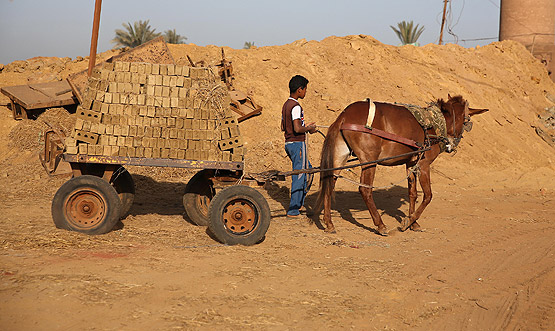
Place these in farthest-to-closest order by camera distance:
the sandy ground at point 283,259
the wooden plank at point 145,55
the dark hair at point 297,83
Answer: the wooden plank at point 145,55 → the dark hair at point 297,83 → the sandy ground at point 283,259

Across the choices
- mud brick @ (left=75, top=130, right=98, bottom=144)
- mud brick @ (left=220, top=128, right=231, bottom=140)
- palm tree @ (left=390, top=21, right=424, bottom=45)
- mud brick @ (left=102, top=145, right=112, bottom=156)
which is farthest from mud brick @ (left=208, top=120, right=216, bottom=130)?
palm tree @ (left=390, top=21, right=424, bottom=45)

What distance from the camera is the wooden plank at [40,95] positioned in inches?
486

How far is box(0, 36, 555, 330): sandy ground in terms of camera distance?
4645mm

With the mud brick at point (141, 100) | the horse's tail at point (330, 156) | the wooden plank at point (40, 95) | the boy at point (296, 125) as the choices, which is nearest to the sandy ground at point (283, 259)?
the wooden plank at point (40, 95)

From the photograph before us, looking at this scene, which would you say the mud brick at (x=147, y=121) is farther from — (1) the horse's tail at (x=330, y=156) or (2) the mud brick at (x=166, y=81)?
(1) the horse's tail at (x=330, y=156)

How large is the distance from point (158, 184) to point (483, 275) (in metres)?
7.13

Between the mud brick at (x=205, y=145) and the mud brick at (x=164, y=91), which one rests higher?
the mud brick at (x=164, y=91)

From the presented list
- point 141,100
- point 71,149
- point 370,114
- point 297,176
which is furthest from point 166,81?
point 370,114

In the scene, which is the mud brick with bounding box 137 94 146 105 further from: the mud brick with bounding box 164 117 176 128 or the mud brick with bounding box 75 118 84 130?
the mud brick with bounding box 75 118 84 130

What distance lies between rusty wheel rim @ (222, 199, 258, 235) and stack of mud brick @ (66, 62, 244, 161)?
2.02 feet

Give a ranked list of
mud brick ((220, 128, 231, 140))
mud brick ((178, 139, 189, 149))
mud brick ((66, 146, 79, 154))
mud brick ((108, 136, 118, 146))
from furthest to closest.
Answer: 1. mud brick ((220, 128, 231, 140))
2. mud brick ((178, 139, 189, 149))
3. mud brick ((108, 136, 118, 146))
4. mud brick ((66, 146, 79, 154))

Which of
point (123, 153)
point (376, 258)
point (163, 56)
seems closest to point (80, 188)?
point (123, 153)

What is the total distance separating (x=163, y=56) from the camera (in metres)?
14.1

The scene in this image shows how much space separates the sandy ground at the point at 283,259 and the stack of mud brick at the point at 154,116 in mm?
1223
